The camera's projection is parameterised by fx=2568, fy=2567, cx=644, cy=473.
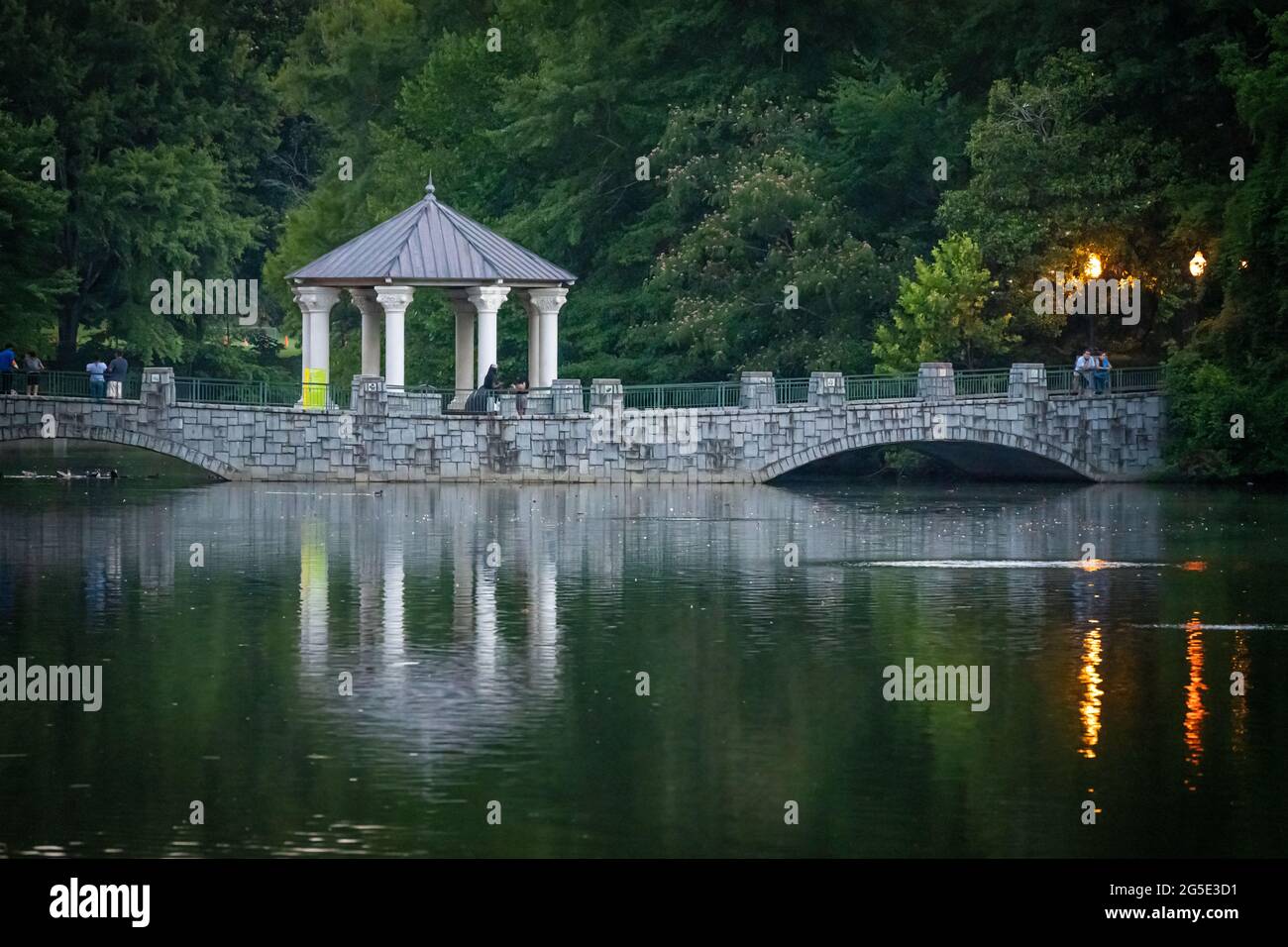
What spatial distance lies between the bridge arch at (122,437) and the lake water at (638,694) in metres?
13.8

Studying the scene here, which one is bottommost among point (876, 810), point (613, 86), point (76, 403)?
point (876, 810)

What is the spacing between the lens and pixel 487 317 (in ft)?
185

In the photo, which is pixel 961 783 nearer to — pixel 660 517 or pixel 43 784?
pixel 43 784

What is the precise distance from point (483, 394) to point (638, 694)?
1305 inches

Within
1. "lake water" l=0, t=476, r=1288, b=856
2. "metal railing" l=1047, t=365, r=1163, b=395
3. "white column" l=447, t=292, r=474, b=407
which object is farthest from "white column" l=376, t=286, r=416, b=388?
"lake water" l=0, t=476, r=1288, b=856

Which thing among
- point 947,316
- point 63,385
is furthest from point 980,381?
point 63,385

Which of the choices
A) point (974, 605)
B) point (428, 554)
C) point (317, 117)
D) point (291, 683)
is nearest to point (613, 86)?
point (317, 117)

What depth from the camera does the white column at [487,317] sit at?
56406 mm

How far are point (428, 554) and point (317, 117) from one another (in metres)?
54.8

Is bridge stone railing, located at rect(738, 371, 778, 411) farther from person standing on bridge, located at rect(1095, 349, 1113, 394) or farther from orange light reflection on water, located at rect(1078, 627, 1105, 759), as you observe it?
orange light reflection on water, located at rect(1078, 627, 1105, 759)

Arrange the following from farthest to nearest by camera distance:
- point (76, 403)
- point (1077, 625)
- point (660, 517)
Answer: point (76, 403), point (660, 517), point (1077, 625)

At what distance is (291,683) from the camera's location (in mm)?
23422

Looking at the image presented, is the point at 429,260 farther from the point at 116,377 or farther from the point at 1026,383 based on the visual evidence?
the point at 1026,383

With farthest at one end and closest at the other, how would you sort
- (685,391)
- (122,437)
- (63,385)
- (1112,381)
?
1. (63,385)
2. (685,391)
3. (1112,381)
4. (122,437)
